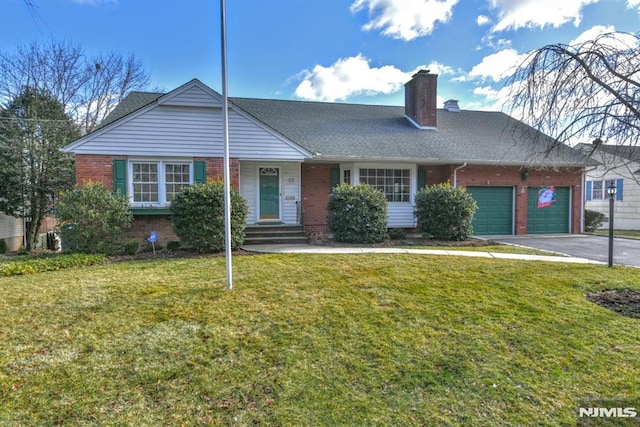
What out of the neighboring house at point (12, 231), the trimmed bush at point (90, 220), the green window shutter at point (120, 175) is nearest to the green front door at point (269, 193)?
the green window shutter at point (120, 175)

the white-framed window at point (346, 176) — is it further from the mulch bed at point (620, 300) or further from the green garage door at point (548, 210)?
the mulch bed at point (620, 300)

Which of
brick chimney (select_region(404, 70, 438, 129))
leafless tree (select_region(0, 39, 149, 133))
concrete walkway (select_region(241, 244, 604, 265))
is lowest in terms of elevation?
concrete walkway (select_region(241, 244, 604, 265))

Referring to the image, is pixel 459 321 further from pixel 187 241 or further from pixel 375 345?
pixel 187 241

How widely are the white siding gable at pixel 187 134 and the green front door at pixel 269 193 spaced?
1354 millimetres

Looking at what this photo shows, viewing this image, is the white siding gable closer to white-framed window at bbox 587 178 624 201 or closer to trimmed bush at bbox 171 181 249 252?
trimmed bush at bbox 171 181 249 252

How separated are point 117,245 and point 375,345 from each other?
24.1 feet

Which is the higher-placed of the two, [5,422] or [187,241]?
[187,241]

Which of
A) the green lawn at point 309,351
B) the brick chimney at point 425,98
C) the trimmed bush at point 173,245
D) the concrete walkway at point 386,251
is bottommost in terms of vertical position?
the green lawn at point 309,351

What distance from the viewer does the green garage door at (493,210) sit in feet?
45.2

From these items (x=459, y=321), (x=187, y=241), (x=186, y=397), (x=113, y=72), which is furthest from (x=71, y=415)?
(x=113, y=72)

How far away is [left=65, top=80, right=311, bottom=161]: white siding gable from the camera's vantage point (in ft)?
32.3

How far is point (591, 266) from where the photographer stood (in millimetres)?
7379

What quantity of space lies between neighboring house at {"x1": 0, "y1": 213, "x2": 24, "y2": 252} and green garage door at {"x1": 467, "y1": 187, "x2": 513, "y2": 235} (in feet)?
58.2

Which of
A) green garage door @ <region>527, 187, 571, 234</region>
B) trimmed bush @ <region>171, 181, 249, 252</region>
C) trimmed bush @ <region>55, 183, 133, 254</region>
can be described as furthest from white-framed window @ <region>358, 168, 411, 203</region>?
trimmed bush @ <region>55, 183, 133, 254</region>
